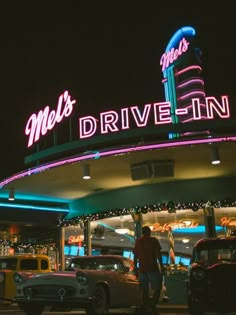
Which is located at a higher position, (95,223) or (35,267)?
(95,223)

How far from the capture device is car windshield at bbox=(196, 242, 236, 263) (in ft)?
35.0

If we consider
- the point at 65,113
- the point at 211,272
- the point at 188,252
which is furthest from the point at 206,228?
the point at 211,272

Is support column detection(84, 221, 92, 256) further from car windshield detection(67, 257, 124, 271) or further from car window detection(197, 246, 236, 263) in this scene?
car window detection(197, 246, 236, 263)

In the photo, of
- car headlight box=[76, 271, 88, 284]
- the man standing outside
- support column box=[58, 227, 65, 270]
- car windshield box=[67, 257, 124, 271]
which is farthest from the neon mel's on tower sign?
car headlight box=[76, 271, 88, 284]

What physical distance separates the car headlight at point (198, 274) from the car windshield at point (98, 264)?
7.11ft

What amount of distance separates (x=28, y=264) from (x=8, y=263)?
2.03 ft

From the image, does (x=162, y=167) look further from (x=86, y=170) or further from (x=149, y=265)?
(x=149, y=265)

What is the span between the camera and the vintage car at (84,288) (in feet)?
33.7

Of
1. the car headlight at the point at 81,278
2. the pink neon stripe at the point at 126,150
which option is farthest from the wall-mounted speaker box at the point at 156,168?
the car headlight at the point at 81,278

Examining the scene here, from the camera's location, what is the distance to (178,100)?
23578mm

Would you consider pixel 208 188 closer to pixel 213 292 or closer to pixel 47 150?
pixel 47 150

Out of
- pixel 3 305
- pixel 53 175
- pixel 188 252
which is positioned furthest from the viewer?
pixel 188 252

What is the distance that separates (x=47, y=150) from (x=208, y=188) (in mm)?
6773

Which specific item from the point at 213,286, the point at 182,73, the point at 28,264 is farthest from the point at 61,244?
the point at 213,286
